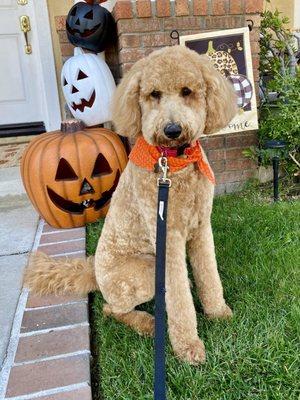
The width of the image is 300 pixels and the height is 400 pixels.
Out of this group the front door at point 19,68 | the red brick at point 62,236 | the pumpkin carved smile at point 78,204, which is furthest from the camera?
the front door at point 19,68

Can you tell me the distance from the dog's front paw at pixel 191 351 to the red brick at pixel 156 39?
7.75 feet

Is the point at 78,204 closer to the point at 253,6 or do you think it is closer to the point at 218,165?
the point at 218,165

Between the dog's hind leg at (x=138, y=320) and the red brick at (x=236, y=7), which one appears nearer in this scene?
the dog's hind leg at (x=138, y=320)

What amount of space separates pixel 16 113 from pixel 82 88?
181 centimetres

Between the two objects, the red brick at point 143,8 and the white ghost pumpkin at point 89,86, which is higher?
the red brick at point 143,8

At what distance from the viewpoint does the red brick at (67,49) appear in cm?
406

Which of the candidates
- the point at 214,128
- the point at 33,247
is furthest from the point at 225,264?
the point at 33,247

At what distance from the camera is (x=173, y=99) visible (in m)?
1.50

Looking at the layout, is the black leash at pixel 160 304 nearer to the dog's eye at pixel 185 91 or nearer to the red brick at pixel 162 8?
the dog's eye at pixel 185 91

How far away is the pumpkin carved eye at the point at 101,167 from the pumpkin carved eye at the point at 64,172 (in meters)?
0.16

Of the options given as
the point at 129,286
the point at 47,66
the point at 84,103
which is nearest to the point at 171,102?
the point at 129,286

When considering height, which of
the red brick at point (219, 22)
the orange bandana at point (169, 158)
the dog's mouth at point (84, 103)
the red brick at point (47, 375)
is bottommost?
the red brick at point (47, 375)

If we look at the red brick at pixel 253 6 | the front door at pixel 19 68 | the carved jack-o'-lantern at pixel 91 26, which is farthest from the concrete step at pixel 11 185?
the red brick at pixel 253 6

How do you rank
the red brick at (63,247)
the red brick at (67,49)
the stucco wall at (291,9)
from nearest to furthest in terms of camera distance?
the red brick at (63,247)
the red brick at (67,49)
the stucco wall at (291,9)
